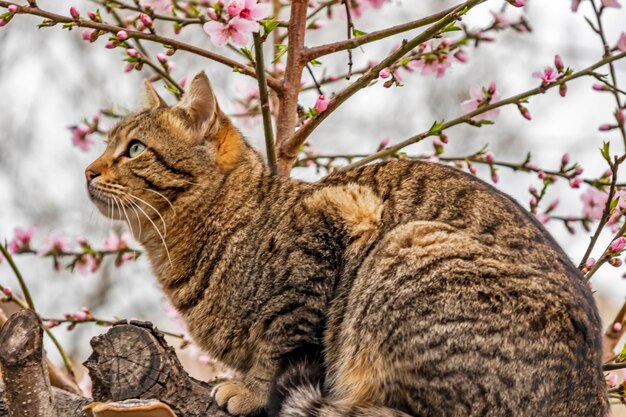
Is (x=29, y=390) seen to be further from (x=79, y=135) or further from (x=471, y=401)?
(x=79, y=135)

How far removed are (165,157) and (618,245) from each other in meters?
1.94

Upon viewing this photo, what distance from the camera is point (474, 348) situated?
9.08 ft

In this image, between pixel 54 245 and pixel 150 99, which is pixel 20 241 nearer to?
pixel 54 245

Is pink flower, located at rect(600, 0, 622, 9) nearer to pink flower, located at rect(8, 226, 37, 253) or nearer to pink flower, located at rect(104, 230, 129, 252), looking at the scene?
pink flower, located at rect(104, 230, 129, 252)

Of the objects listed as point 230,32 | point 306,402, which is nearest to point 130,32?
point 230,32

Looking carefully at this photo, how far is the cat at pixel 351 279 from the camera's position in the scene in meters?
2.80

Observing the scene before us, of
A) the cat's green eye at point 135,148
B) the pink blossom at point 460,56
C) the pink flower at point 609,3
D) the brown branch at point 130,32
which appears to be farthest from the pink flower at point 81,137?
the pink flower at point 609,3

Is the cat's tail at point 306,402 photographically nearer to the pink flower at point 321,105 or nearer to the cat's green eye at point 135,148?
the pink flower at point 321,105

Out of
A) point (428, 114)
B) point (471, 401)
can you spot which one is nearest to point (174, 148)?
point (471, 401)

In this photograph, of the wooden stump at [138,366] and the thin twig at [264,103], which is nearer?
the wooden stump at [138,366]

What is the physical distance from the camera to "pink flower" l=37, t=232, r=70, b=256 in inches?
166

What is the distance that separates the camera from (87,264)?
4.35 metres

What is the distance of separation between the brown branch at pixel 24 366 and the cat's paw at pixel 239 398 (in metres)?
0.67

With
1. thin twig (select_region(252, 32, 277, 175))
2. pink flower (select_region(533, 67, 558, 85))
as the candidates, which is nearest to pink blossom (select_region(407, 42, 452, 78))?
pink flower (select_region(533, 67, 558, 85))
